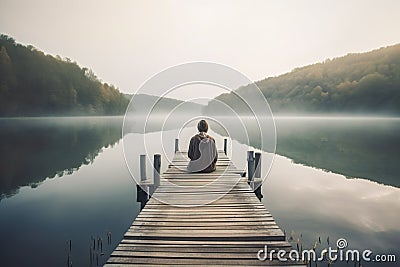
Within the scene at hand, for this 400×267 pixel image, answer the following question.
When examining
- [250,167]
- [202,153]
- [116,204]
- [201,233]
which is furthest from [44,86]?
[201,233]

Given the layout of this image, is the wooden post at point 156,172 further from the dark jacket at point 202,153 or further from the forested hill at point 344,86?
the forested hill at point 344,86

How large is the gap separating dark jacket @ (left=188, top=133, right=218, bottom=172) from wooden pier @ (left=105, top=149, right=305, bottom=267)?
157 centimetres

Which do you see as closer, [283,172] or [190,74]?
[190,74]

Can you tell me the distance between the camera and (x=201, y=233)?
485cm

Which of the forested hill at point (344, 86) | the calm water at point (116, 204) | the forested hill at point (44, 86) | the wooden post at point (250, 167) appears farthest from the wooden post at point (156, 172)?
the forested hill at point (344, 86)

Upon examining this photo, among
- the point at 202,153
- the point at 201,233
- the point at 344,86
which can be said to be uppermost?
the point at 344,86

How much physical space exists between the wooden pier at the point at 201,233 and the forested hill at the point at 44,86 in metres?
89.4

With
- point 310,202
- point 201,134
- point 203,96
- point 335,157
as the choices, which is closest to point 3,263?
point 201,134

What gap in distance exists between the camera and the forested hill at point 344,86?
91125mm

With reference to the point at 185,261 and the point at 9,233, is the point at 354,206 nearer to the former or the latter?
the point at 185,261

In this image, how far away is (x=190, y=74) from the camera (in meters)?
7.02

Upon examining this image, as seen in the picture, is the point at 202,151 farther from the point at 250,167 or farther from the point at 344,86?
the point at 344,86

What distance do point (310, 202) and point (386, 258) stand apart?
5250 millimetres

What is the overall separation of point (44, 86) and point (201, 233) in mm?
99470
